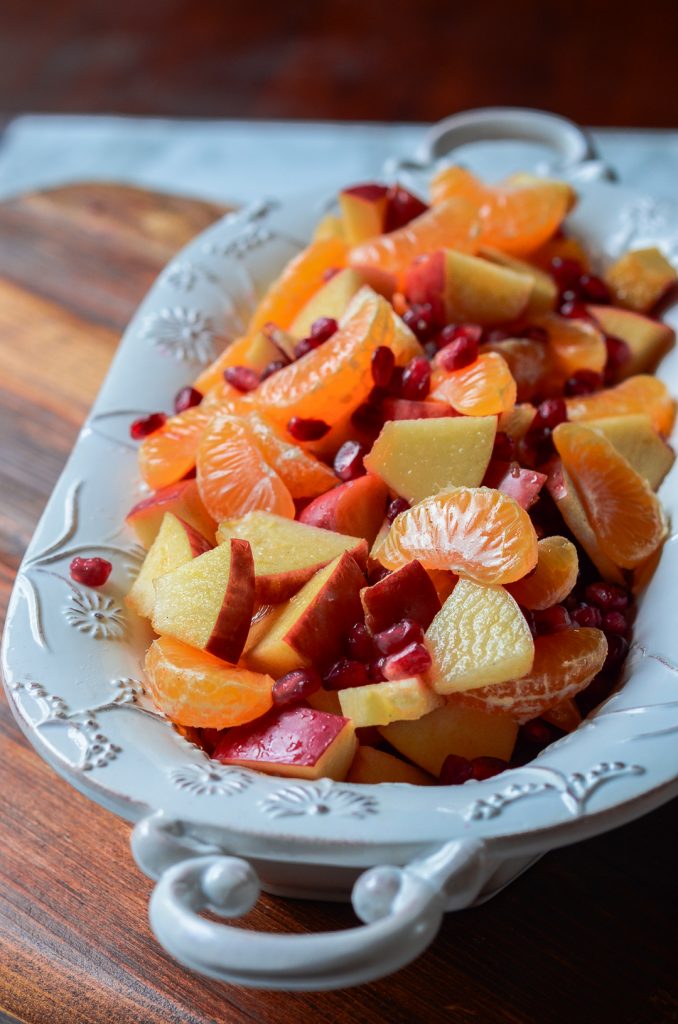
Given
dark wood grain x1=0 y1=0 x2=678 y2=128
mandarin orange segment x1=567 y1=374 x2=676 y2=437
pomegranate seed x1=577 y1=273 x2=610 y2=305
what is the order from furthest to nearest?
dark wood grain x1=0 y1=0 x2=678 y2=128 < pomegranate seed x1=577 y1=273 x2=610 y2=305 < mandarin orange segment x1=567 y1=374 x2=676 y2=437

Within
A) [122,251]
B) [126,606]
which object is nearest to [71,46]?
[122,251]

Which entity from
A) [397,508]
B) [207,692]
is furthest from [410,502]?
[207,692]

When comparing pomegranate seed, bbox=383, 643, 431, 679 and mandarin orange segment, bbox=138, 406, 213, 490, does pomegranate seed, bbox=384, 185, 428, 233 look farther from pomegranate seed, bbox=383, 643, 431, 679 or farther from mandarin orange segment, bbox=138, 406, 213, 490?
pomegranate seed, bbox=383, 643, 431, 679

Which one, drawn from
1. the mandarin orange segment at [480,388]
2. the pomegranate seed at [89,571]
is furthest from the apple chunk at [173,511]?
the mandarin orange segment at [480,388]

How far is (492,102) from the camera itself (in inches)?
174

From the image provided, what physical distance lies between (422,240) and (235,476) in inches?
29.0

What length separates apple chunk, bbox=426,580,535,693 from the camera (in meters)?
1.47

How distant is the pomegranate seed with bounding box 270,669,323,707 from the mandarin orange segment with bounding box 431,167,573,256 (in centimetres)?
121

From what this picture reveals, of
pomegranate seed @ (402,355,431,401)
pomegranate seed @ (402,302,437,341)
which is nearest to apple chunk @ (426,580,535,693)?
pomegranate seed @ (402,355,431,401)

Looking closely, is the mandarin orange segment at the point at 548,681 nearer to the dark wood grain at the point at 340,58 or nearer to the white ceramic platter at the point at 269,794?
the white ceramic platter at the point at 269,794

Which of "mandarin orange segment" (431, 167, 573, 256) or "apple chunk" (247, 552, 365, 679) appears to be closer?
"apple chunk" (247, 552, 365, 679)

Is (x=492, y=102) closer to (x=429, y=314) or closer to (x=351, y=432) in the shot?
(x=429, y=314)

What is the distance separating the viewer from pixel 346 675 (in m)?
1.56

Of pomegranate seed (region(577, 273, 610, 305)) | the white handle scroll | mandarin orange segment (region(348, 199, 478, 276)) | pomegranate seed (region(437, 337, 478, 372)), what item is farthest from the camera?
pomegranate seed (region(577, 273, 610, 305))
